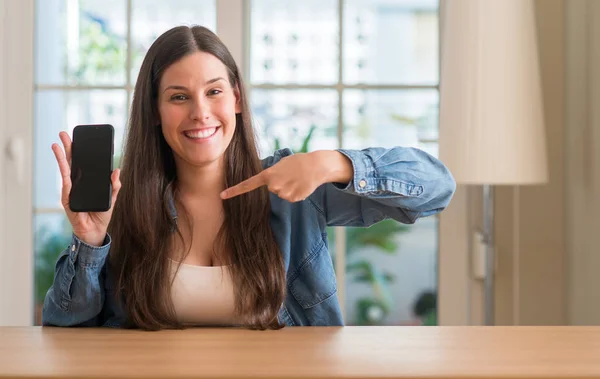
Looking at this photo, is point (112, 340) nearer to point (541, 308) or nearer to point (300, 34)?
point (541, 308)

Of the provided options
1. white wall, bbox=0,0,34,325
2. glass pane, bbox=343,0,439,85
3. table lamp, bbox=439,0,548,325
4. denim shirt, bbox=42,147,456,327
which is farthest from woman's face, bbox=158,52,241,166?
white wall, bbox=0,0,34,325

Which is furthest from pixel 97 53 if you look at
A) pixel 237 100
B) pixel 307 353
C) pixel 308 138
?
pixel 307 353

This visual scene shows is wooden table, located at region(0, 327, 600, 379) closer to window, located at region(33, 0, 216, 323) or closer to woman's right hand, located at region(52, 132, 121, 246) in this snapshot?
woman's right hand, located at region(52, 132, 121, 246)

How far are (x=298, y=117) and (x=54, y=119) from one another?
0.85m

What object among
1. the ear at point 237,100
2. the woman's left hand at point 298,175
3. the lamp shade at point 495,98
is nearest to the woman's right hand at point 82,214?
the woman's left hand at point 298,175

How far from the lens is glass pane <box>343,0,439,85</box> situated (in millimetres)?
2691

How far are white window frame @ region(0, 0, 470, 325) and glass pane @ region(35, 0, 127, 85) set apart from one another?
4cm

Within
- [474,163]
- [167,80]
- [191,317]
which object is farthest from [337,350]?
[474,163]

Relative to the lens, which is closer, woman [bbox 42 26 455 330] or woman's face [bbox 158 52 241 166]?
woman [bbox 42 26 455 330]

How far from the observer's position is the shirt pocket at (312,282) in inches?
58.5

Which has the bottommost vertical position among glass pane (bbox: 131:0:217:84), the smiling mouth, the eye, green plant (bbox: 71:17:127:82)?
the smiling mouth

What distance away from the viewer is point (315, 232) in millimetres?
1517

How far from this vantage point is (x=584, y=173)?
2.11 metres

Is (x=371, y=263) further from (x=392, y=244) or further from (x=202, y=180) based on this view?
(x=202, y=180)
